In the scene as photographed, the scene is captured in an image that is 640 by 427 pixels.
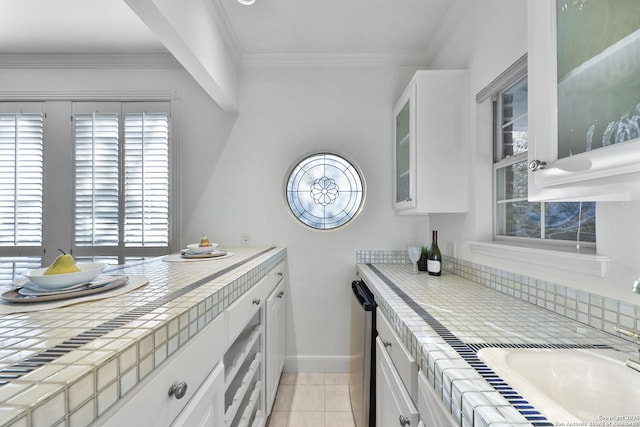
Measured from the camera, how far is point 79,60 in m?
2.52

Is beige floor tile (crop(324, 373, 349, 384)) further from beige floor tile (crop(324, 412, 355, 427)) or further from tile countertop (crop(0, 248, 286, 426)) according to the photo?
tile countertop (crop(0, 248, 286, 426))

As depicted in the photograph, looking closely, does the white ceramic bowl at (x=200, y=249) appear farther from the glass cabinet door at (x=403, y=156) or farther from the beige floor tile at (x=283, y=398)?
the glass cabinet door at (x=403, y=156)

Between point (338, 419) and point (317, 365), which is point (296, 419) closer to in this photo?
point (338, 419)

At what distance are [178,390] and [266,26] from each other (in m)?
2.30

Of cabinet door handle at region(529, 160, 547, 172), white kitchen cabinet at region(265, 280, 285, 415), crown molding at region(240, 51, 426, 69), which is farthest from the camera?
crown molding at region(240, 51, 426, 69)

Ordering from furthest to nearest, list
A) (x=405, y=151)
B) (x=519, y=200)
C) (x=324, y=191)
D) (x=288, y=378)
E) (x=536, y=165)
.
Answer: (x=324, y=191)
(x=288, y=378)
(x=405, y=151)
(x=519, y=200)
(x=536, y=165)

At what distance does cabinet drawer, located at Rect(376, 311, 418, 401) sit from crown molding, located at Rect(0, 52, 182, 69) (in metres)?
2.65

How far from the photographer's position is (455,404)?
591mm

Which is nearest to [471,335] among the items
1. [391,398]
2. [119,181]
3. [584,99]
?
[391,398]

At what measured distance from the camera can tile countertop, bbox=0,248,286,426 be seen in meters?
0.38

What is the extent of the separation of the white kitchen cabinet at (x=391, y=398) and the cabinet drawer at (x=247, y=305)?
0.61 meters

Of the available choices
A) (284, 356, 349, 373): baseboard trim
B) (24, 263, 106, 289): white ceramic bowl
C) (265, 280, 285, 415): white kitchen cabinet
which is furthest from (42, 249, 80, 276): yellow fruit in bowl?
(284, 356, 349, 373): baseboard trim

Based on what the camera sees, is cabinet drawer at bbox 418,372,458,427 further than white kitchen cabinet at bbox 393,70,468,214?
No

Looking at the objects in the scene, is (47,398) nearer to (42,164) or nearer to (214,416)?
(214,416)
